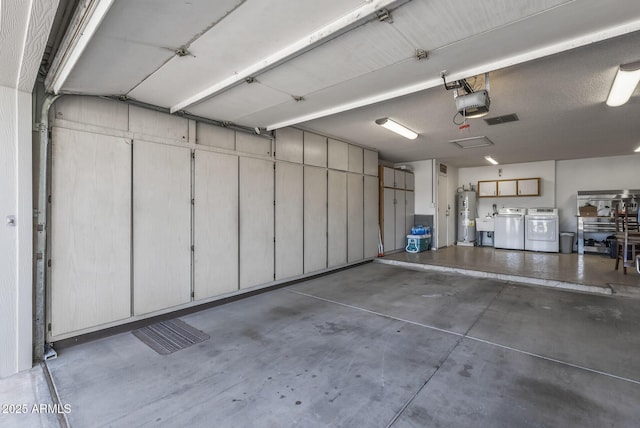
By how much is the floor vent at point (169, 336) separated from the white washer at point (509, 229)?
8585 mm

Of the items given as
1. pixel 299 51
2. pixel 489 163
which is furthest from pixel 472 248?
pixel 299 51

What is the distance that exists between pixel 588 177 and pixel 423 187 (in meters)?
4.55

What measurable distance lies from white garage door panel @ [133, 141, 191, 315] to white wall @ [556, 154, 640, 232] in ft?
32.8

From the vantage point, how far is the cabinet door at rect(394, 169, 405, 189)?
25.8 ft

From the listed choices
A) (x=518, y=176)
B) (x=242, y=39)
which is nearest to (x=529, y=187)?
(x=518, y=176)

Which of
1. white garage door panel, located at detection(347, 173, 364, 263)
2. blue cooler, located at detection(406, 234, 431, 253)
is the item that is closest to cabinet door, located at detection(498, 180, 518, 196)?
blue cooler, located at detection(406, 234, 431, 253)

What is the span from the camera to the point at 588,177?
325 inches

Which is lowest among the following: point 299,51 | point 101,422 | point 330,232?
point 101,422

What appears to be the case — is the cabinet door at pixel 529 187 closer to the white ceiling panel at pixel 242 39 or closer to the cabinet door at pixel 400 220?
the cabinet door at pixel 400 220

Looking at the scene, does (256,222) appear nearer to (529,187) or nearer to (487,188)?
(487,188)

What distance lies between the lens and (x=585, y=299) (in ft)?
13.7

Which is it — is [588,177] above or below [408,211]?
above

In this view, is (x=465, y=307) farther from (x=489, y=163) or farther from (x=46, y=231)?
(x=489, y=163)

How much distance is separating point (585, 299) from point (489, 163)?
5810mm
